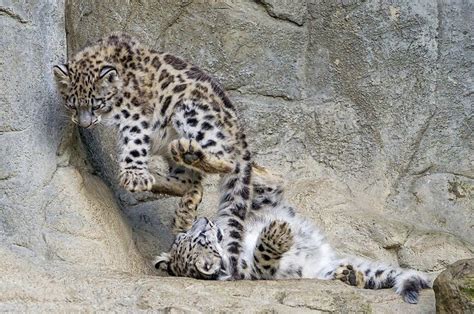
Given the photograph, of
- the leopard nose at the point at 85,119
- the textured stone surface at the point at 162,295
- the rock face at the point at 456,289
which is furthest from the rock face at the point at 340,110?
the rock face at the point at 456,289

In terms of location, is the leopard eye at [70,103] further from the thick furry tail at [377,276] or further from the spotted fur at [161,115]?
the thick furry tail at [377,276]

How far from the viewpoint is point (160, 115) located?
26.9ft

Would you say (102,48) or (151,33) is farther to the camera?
(151,33)

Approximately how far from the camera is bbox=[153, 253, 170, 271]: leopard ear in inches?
301

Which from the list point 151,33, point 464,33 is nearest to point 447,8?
point 464,33

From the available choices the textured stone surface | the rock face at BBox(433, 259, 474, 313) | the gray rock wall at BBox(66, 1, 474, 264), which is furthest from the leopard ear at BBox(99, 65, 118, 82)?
the rock face at BBox(433, 259, 474, 313)

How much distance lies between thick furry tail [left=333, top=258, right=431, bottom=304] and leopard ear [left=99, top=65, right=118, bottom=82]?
6.80 ft

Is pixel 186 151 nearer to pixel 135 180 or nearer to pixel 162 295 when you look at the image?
pixel 135 180

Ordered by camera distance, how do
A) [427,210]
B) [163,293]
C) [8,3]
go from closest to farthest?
[163,293]
[8,3]
[427,210]

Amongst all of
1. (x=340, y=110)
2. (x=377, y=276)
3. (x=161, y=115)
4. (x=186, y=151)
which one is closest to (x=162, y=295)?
(x=186, y=151)

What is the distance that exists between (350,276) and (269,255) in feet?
1.86

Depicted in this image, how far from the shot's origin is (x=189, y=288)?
6789 millimetres

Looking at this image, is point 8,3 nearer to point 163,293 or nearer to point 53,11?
point 53,11

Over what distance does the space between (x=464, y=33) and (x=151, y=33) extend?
244 cm
